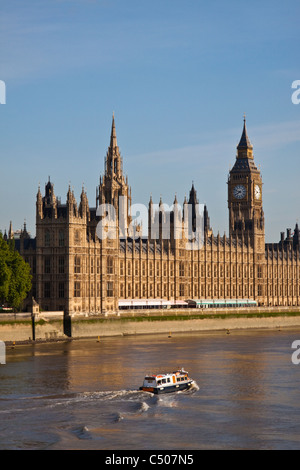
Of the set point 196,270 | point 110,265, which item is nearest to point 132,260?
point 110,265

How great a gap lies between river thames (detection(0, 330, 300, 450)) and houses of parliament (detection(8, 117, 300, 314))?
25.7m

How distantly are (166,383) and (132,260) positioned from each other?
7756 cm

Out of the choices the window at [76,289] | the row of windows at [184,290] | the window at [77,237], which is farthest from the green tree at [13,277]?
the window at [77,237]

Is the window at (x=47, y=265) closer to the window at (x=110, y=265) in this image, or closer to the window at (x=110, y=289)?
the window at (x=110, y=289)

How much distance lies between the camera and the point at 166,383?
65.7m

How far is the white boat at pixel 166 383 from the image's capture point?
2547 inches

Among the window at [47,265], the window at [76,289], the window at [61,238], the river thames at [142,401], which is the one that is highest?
the window at [61,238]

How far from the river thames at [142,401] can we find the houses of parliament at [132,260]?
2573 centimetres

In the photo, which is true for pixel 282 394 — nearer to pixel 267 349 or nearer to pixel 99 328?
pixel 267 349

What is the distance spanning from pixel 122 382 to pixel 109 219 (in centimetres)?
6323

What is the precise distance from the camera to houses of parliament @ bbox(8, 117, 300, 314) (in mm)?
121062

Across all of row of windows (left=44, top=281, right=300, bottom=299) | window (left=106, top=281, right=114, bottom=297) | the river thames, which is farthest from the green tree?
window (left=106, top=281, right=114, bottom=297)

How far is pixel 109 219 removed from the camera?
130750 mm

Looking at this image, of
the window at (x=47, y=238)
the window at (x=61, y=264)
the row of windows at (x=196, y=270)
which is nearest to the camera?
the window at (x=61, y=264)
